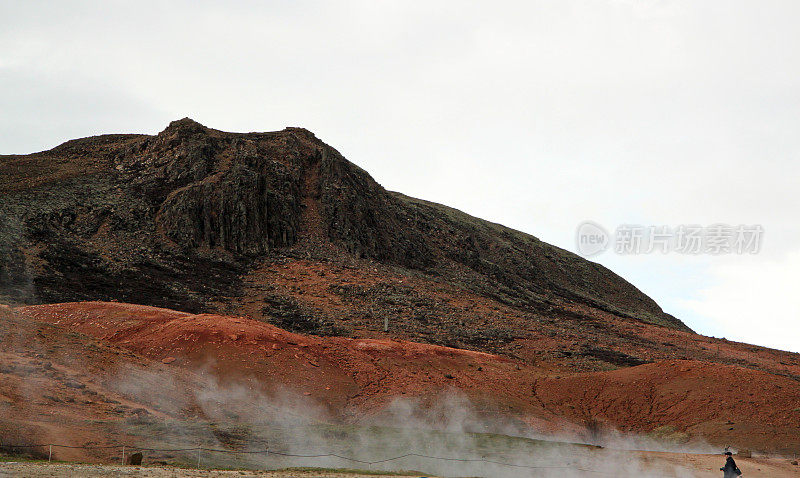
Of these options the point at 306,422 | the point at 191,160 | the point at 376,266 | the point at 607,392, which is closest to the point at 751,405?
the point at 607,392

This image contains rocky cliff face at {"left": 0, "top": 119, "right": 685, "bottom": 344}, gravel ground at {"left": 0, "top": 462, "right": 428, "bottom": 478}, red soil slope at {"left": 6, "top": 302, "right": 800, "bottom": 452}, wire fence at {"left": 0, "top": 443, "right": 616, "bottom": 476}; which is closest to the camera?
gravel ground at {"left": 0, "top": 462, "right": 428, "bottom": 478}

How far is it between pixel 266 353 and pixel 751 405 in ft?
78.4

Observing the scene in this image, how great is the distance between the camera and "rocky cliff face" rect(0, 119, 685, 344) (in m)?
55.5

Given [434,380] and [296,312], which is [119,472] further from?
[296,312]

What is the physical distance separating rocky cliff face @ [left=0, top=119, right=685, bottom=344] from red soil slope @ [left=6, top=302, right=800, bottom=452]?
50.9 feet

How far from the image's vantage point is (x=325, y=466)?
22938 mm

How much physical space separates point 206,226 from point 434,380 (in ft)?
126

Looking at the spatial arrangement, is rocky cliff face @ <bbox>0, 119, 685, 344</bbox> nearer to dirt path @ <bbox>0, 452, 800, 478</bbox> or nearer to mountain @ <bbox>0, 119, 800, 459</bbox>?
mountain @ <bbox>0, 119, 800, 459</bbox>

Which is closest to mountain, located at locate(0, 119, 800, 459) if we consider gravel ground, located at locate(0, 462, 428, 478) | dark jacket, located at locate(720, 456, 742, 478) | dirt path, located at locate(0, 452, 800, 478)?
gravel ground, located at locate(0, 462, 428, 478)

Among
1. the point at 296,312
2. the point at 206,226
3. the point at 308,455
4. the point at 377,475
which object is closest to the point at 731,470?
the point at 377,475

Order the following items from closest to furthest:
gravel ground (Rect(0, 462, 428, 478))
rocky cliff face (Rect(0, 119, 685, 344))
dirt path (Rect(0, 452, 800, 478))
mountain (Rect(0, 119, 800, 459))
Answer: gravel ground (Rect(0, 462, 428, 478)) < dirt path (Rect(0, 452, 800, 478)) < mountain (Rect(0, 119, 800, 459)) < rocky cliff face (Rect(0, 119, 685, 344))

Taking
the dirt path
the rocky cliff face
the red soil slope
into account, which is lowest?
the dirt path

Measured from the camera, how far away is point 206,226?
6831 centimetres

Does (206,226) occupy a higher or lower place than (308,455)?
higher
